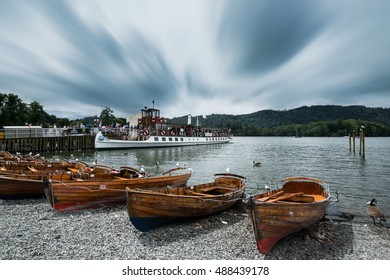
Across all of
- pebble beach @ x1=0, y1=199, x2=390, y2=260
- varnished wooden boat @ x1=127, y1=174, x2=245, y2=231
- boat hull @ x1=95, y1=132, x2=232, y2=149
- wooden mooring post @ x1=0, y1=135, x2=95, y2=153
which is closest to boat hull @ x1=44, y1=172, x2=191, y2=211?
pebble beach @ x1=0, y1=199, x2=390, y2=260

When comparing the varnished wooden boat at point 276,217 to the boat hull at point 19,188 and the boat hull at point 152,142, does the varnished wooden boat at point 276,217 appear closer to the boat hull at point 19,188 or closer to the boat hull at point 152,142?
the boat hull at point 19,188

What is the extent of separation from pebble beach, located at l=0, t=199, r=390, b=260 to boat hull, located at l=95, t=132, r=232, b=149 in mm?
36087

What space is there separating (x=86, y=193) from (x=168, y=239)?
4796 mm

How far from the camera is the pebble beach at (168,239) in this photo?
269 inches

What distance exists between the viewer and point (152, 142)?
2111 inches

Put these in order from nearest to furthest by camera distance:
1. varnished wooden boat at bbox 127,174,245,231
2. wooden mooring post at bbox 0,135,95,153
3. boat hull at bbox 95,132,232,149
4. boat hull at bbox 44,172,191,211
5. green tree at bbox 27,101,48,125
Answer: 1. varnished wooden boat at bbox 127,174,245,231
2. boat hull at bbox 44,172,191,211
3. wooden mooring post at bbox 0,135,95,153
4. boat hull at bbox 95,132,232,149
5. green tree at bbox 27,101,48,125

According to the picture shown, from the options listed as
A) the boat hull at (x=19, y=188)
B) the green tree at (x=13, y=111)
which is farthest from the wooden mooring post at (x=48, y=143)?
the boat hull at (x=19, y=188)

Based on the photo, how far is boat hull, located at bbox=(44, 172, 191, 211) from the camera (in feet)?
32.7

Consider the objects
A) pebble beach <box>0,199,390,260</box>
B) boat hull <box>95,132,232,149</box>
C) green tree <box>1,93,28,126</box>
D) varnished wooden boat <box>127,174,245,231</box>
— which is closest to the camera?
pebble beach <box>0,199,390,260</box>

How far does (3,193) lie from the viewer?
38.6ft

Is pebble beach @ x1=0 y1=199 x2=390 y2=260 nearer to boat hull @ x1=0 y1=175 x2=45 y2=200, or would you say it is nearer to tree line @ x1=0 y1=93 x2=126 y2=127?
boat hull @ x1=0 y1=175 x2=45 y2=200

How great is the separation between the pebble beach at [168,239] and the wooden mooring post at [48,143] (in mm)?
33518

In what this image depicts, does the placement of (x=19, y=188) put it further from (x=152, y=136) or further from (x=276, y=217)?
(x=152, y=136)
